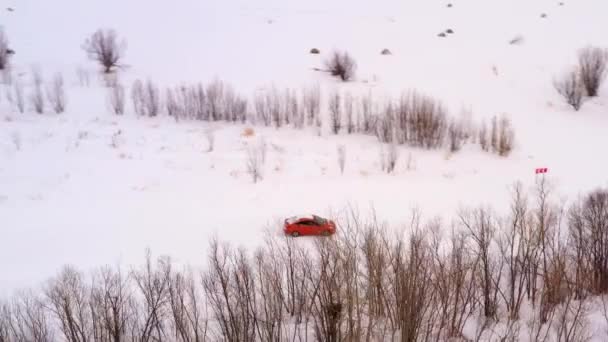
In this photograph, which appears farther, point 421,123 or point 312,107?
point 312,107

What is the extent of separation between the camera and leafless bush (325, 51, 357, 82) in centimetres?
3155

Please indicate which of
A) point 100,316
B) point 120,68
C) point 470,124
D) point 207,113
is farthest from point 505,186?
point 120,68

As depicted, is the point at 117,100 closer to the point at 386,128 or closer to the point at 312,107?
the point at 312,107

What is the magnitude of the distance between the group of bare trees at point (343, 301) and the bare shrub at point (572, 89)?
60.5 ft

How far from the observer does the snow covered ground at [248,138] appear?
59.5ft

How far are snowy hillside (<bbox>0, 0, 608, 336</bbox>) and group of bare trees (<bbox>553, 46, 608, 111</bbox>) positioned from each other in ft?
2.44

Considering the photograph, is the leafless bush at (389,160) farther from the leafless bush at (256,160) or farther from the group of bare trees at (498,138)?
the leafless bush at (256,160)

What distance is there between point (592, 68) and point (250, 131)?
863 inches

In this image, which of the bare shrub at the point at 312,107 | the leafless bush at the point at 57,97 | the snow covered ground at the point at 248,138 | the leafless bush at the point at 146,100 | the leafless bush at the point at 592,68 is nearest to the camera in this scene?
the snow covered ground at the point at 248,138

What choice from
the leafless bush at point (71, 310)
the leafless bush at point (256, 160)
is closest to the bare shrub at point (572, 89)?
the leafless bush at point (256, 160)

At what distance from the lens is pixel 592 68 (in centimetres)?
2898

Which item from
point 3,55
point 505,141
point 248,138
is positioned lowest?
point 505,141

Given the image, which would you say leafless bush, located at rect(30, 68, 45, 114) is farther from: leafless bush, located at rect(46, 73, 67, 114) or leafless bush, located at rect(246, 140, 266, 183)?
leafless bush, located at rect(246, 140, 266, 183)

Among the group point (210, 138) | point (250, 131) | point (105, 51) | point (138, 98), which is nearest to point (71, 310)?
point (210, 138)
